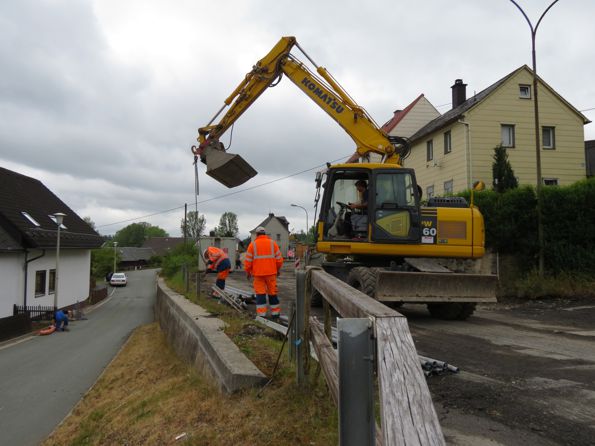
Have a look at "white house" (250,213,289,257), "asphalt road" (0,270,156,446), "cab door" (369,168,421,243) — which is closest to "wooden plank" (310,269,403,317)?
"cab door" (369,168,421,243)

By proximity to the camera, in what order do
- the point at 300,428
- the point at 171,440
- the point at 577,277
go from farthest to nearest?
the point at 577,277
the point at 171,440
the point at 300,428

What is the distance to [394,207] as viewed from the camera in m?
8.46

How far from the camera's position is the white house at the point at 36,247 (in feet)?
62.5

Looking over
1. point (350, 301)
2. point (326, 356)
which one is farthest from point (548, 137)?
point (350, 301)

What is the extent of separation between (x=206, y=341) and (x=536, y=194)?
11331 mm

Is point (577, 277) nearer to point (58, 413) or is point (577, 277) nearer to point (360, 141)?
point (360, 141)

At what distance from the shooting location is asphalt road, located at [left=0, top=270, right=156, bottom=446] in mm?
7156

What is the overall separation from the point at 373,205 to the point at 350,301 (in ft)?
21.3

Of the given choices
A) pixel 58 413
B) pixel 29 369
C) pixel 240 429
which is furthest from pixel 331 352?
pixel 29 369

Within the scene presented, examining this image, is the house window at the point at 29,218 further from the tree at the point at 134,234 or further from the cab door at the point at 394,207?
the tree at the point at 134,234

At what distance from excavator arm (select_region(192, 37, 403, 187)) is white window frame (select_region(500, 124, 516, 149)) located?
42.0 feet

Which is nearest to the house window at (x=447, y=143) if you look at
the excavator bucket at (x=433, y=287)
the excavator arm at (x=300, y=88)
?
the excavator arm at (x=300, y=88)

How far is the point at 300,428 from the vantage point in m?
3.25

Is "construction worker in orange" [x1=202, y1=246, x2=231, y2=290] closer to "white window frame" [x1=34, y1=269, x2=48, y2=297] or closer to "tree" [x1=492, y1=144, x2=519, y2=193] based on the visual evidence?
"tree" [x1=492, y1=144, x2=519, y2=193]
